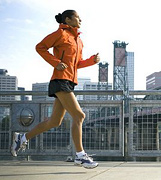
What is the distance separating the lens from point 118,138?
8750 mm

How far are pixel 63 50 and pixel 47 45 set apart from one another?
0.67ft

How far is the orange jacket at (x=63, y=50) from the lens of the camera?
5.02 meters

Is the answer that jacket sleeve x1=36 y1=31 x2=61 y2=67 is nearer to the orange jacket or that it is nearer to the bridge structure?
the orange jacket

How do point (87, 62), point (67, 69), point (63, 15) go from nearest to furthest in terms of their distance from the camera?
point (67, 69), point (63, 15), point (87, 62)

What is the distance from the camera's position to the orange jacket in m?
5.02

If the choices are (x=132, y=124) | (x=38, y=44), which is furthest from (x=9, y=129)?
(x=38, y=44)

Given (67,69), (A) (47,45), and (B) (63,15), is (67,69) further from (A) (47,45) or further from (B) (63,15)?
(B) (63,15)

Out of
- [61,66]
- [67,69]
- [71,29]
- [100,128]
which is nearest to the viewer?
[61,66]

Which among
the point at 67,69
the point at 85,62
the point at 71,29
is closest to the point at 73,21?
the point at 71,29

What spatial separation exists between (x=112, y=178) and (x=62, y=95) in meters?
1.12

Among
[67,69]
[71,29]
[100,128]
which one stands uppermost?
[71,29]

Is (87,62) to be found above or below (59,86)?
above

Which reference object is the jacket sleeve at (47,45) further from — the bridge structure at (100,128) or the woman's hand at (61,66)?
the bridge structure at (100,128)

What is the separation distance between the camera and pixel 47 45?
5125mm
